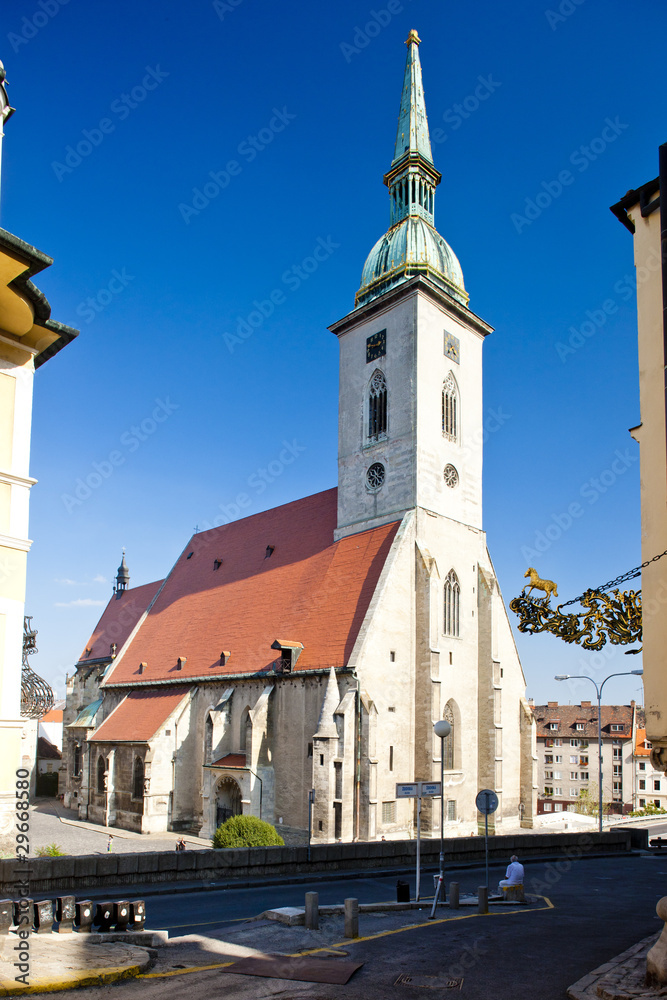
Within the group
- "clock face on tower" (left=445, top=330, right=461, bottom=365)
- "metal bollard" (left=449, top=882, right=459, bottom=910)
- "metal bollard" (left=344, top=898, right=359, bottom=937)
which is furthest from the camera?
"clock face on tower" (left=445, top=330, right=461, bottom=365)

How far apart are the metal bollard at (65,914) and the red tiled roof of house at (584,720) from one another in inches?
2874

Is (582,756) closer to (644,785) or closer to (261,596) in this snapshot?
(644,785)

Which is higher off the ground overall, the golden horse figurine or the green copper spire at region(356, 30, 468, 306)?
the green copper spire at region(356, 30, 468, 306)

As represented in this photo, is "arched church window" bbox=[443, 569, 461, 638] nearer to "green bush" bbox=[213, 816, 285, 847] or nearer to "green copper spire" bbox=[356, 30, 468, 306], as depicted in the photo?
"green bush" bbox=[213, 816, 285, 847]

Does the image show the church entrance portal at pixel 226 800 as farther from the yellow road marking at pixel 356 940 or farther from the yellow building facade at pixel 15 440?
the yellow building facade at pixel 15 440

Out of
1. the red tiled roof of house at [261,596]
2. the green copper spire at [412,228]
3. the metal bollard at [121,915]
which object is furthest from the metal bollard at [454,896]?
the green copper spire at [412,228]

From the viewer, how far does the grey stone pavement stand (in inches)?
1262

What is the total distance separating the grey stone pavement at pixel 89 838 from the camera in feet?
105

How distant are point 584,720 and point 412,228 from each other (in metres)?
60.0

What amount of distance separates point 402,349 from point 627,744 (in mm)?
56873

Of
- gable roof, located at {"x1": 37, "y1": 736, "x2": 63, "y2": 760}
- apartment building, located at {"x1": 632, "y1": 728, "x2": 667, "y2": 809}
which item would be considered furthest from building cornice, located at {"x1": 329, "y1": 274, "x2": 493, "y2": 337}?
apartment building, located at {"x1": 632, "y1": 728, "x2": 667, "y2": 809}

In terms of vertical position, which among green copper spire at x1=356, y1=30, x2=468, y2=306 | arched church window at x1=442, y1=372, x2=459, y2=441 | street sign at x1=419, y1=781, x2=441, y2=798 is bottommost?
street sign at x1=419, y1=781, x2=441, y2=798

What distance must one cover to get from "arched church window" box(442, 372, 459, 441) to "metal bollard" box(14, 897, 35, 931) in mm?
29068

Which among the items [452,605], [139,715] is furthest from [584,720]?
[139,715]
